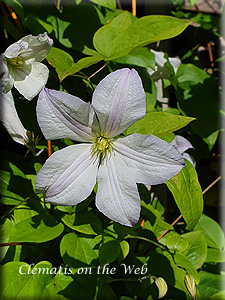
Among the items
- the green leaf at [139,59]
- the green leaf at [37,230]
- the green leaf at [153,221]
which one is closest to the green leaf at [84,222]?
the green leaf at [37,230]

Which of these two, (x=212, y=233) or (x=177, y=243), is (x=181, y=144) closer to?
(x=177, y=243)

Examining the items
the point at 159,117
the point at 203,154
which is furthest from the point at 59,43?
the point at 203,154

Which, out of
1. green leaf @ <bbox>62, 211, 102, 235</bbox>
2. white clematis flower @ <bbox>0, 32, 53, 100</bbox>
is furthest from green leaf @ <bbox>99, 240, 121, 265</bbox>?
white clematis flower @ <bbox>0, 32, 53, 100</bbox>

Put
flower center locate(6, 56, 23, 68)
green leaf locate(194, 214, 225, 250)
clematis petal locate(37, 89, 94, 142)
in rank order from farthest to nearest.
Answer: green leaf locate(194, 214, 225, 250) → flower center locate(6, 56, 23, 68) → clematis petal locate(37, 89, 94, 142)

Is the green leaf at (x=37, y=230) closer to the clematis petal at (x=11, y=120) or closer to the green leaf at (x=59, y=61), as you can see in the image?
the clematis petal at (x=11, y=120)

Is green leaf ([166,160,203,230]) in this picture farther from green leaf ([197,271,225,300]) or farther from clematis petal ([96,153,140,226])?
green leaf ([197,271,225,300])

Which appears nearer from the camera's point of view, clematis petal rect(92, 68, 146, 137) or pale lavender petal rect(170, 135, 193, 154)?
clematis petal rect(92, 68, 146, 137)

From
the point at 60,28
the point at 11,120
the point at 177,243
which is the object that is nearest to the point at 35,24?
the point at 60,28
